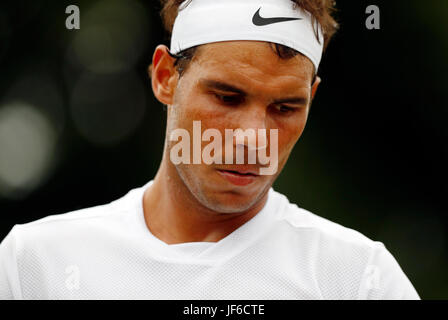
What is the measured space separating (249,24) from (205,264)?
41.5 inches

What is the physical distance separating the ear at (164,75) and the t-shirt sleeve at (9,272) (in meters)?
0.97

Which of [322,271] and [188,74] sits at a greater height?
[188,74]

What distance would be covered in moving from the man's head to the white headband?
1.4 inches

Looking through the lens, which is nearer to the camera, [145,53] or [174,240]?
[174,240]

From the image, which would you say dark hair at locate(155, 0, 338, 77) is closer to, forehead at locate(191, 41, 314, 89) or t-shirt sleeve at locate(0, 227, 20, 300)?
forehead at locate(191, 41, 314, 89)

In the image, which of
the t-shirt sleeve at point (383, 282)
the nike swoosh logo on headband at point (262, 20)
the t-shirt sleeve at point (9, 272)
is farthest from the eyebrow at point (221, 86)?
the t-shirt sleeve at point (9, 272)

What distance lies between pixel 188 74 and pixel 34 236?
3.40 feet

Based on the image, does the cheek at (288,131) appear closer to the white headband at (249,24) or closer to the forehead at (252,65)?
the forehead at (252,65)

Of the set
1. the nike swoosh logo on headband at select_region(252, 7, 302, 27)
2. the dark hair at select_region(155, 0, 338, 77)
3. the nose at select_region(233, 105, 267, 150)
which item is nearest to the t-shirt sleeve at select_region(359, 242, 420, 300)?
the nose at select_region(233, 105, 267, 150)

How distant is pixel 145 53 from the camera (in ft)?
19.6

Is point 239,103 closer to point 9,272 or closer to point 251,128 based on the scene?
point 251,128

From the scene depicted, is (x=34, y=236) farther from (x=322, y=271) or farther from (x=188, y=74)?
(x=322, y=271)

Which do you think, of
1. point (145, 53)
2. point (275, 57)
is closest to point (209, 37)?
point (275, 57)

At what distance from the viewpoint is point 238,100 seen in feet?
7.70
